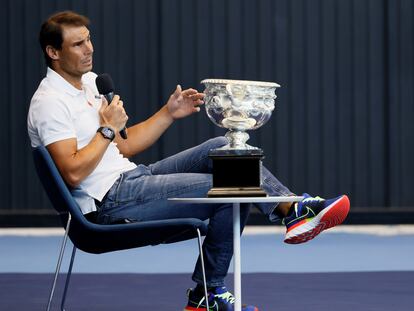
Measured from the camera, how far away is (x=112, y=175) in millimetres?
4715

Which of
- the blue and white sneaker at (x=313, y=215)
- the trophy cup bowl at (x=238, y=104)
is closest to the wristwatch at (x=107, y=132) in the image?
the trophy cup bowl at (x=238, y=104)

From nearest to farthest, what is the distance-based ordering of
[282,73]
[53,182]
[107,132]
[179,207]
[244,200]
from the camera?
[244,200], [53,182], [107,132], [179,207], [282,73]

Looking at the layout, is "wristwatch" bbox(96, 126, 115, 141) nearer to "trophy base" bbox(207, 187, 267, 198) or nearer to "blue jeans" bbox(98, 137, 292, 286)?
"blue jeans" bbox(98, 137, 292, 286)

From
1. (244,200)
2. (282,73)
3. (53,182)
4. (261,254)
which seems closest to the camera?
(244,200)

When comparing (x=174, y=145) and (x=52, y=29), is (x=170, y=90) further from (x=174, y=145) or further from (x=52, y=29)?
(x=52, y=29)

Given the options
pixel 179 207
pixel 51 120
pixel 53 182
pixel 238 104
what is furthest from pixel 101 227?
pixel 238 104

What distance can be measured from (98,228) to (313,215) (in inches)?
33.1

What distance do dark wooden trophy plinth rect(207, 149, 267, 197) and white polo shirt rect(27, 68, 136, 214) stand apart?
532 mm

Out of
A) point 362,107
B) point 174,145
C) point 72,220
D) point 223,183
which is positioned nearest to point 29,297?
point 72,220

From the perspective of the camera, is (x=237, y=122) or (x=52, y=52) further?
(x=52, y=52)

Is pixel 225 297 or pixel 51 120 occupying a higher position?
pixel 51 120

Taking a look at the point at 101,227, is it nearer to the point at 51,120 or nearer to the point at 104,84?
the point at 51,120

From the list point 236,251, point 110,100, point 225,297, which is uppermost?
point 110,100

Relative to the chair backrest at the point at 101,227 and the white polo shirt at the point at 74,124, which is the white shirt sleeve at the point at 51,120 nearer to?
the white polo shirt at the point at 74,124
